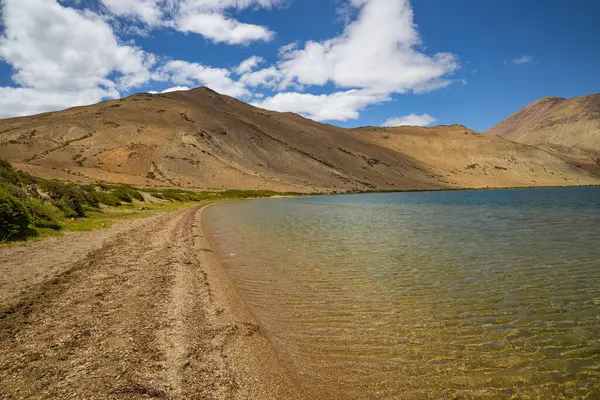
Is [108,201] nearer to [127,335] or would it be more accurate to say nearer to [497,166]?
[127,335]

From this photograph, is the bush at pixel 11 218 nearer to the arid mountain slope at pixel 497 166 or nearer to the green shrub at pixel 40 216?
the green shrub at pixel 40 216

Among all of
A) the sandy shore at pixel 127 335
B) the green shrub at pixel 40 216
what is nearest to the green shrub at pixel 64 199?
the green shrub at pixel 40 216

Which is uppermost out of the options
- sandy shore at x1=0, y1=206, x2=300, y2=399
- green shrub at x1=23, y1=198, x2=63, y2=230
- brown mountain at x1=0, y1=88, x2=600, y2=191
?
brown mountain at x1=0, y1=88, x2=600, y2=191

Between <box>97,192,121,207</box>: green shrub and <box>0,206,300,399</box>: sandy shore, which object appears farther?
<box>97,192,121,207</box>: green shrub

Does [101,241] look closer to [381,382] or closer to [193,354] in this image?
[193,354]

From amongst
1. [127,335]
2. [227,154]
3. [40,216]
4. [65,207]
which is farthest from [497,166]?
[127,335]

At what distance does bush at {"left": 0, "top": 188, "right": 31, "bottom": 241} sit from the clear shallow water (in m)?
8.42

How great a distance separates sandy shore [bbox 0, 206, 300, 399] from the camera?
15.4 feet

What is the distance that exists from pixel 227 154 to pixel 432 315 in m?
120

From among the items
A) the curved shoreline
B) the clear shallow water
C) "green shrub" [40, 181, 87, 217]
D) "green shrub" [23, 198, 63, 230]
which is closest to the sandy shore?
the curved shoreline

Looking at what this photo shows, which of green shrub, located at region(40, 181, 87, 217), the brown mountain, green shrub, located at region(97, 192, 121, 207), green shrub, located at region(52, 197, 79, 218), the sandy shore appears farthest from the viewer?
the brown mountain

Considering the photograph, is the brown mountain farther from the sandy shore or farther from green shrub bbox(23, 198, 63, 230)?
the sandy shore

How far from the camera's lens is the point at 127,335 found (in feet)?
20.3

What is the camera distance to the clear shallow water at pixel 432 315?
17.3 feet
